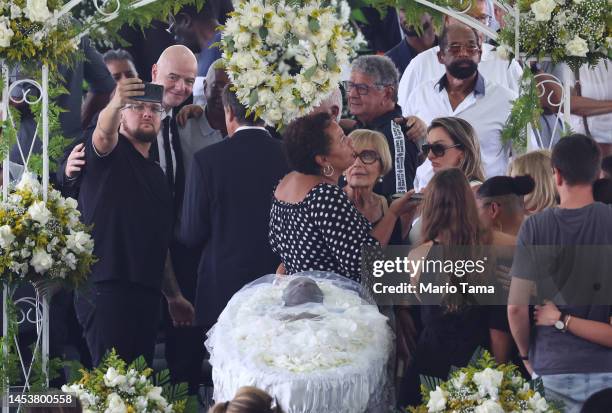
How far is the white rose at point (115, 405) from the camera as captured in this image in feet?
19.2

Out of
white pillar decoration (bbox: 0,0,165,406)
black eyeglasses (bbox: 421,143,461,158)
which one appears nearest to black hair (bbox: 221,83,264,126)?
white pillar decoration (bbox: 0,0,165,406)

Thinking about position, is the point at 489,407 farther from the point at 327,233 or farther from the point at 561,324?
the point at 327,233

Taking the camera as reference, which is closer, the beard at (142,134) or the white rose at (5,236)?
the white rose at (5,236)

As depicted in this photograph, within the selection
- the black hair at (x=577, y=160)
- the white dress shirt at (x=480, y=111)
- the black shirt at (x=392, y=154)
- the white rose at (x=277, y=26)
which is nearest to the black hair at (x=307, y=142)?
the black shirt at (x=392, y=154)

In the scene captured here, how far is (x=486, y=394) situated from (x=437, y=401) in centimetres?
23

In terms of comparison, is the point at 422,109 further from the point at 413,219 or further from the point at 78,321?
the point at 78,321

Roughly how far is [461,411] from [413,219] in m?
1.18

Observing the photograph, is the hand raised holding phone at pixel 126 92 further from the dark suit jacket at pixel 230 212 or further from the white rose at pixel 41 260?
the white rose at pixel 41 260

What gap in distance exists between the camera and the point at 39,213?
618 cm

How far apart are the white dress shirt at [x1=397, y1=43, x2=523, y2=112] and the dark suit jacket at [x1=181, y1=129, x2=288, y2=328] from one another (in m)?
0.81

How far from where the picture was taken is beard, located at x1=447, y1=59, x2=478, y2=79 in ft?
22.1

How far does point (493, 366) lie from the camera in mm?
5895

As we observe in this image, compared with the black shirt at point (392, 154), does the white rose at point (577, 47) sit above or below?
above

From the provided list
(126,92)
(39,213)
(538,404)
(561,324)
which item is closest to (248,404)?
(538,404)
